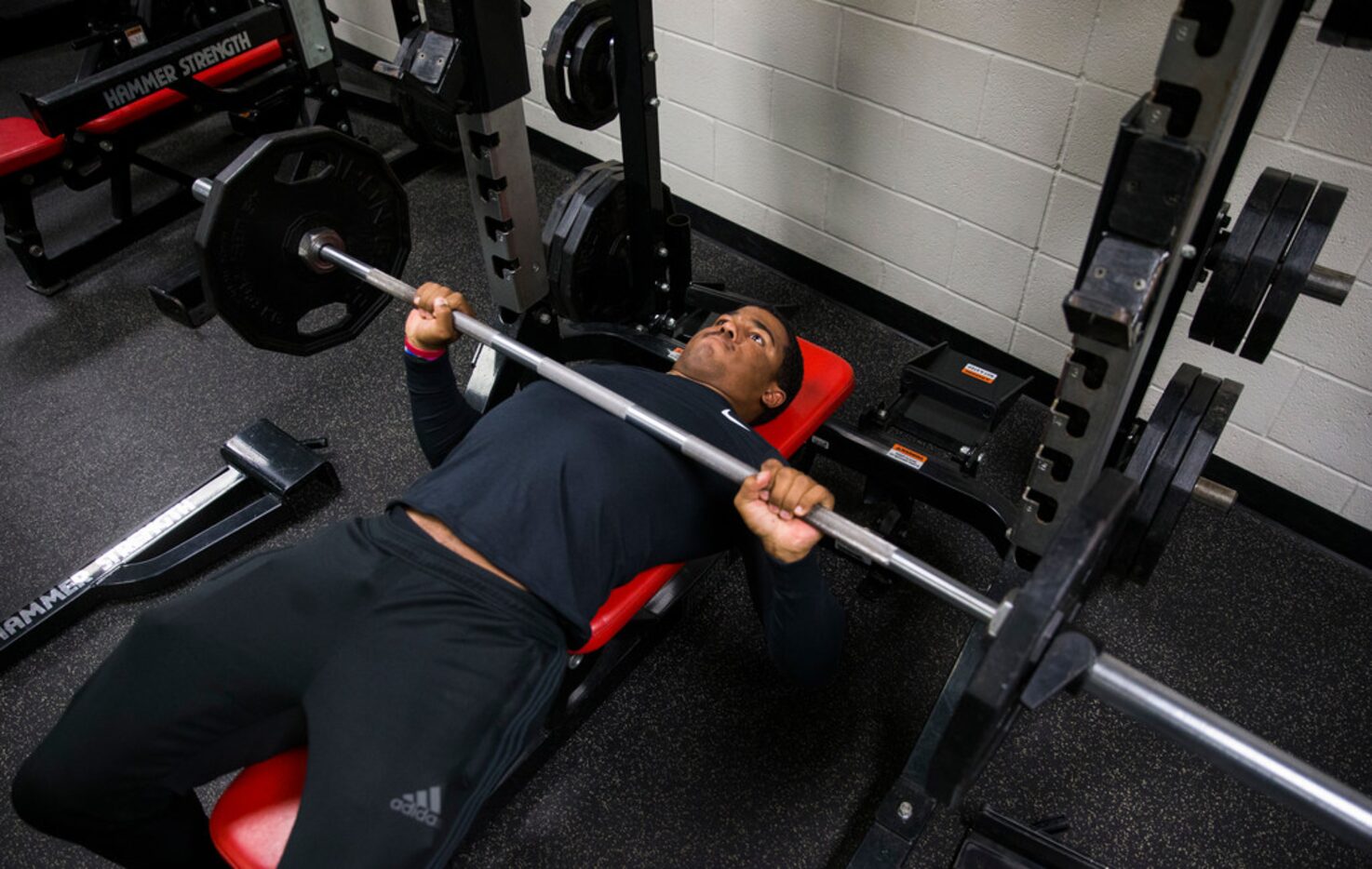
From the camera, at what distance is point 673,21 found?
261 centimetres

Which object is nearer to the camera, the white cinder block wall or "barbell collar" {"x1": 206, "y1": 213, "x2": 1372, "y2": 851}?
"barbell collar" {"x1": 206, "y1": 213, "x2": 1372, "y2": 851}

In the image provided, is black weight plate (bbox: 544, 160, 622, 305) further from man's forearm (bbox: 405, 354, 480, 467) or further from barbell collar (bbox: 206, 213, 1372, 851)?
barbell collar (bbox: 206, 213, 1372, 851)

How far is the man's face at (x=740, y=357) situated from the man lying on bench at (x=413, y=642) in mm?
174

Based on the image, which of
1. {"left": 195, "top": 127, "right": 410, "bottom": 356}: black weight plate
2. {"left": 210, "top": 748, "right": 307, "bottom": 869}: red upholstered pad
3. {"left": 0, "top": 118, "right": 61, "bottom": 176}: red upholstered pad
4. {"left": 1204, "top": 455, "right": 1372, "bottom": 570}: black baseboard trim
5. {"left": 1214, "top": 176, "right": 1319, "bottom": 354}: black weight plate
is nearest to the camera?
{"left": 210, "top": 748, "right": 307, "bottom": 869}: red upholstered pad

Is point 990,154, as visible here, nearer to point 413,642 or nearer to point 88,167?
point 413,642

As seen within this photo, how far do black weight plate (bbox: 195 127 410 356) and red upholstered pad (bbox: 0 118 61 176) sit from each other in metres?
1.31

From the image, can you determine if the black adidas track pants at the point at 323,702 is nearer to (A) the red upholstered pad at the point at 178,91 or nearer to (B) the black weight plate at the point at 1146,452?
(B) the black weight plate at the point at 1146,452

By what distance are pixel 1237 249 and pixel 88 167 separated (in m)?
3.27

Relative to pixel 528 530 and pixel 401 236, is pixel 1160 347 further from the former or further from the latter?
pixel 401 236

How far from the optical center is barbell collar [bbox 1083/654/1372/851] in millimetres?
942

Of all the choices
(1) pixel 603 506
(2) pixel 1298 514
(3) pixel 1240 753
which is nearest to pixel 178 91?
(1) pixel 603 506

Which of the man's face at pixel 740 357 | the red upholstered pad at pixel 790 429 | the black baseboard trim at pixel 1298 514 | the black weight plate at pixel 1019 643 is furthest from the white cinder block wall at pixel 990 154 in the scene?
the black weight plate at pixel 1019 643

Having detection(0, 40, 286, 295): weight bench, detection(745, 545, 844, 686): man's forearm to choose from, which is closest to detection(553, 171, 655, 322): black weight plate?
detection(745, 545, 844, 686): man's forearm

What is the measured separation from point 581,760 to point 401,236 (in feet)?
3.67
